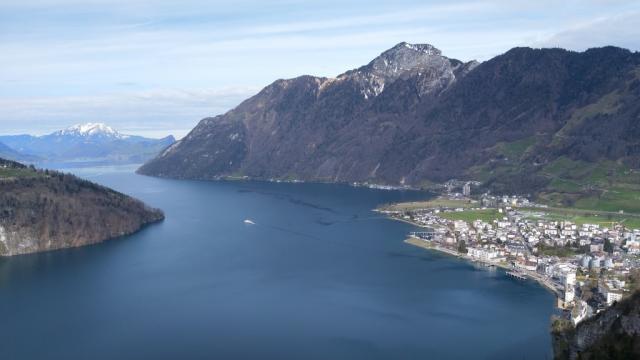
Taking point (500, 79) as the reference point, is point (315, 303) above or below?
below

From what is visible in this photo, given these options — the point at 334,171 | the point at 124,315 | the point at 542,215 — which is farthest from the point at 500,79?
the point at 124,315

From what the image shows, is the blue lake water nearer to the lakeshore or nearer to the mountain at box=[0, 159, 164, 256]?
the lakeshore

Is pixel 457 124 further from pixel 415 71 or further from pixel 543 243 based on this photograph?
pixel 543 243

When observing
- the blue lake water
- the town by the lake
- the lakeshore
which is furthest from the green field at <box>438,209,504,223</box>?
the lakeshore

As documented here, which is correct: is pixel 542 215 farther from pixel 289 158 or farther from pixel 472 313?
pixel 289 158

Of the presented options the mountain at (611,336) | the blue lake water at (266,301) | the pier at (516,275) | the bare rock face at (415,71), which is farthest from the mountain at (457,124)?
the mountain at (611,336)

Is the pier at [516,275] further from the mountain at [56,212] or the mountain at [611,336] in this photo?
the mountain at [56,212]

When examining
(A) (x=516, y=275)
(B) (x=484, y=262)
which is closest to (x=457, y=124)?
(B) (x=484, y=262)
